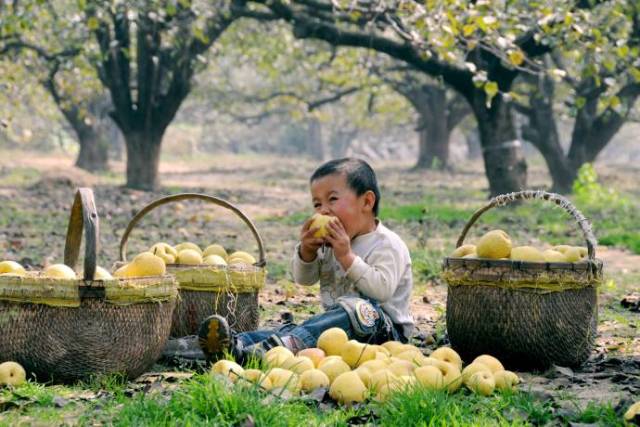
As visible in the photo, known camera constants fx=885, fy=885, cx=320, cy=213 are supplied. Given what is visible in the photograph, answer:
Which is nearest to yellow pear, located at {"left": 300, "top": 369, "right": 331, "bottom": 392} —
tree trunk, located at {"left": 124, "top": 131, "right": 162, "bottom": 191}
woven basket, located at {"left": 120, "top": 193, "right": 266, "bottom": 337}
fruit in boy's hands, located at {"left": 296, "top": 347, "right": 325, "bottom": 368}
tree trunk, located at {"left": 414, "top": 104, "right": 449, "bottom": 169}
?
fruit in boy's hands, located at {"left": 296, "top": 347, "right": 325, "bottom": 368}

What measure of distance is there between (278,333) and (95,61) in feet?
47.6

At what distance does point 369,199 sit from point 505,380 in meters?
1.54

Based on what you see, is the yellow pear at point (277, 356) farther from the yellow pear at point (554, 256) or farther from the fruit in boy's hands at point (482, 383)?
the yellow pear at point (554, 256)

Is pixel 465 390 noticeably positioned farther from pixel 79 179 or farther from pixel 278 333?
pixel 79 179

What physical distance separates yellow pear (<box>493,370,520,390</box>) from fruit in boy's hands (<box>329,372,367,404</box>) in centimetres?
62

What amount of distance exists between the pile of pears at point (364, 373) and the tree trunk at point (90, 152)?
24565 mm

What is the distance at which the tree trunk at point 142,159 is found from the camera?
1927 centimetres

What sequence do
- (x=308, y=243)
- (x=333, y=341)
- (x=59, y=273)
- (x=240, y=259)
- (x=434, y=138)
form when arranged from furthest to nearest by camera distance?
(x=434, y=138), (x=240, y=259), (x=308, y=243), (x=333, y=341), (x=59, y=273)

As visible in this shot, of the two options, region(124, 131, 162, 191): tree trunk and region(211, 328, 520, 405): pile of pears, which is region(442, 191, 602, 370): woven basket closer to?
region(211, 328, 520, 405): pile of pears

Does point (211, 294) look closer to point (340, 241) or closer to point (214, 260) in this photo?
point (214, 260)

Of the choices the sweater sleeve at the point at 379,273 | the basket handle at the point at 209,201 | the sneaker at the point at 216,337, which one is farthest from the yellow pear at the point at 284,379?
the basket handle at the point at 209,201

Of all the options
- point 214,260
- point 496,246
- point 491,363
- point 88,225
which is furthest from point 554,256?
point 88,225

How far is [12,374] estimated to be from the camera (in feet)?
13.4

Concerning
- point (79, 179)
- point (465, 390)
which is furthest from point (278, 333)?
point (79, 179)
